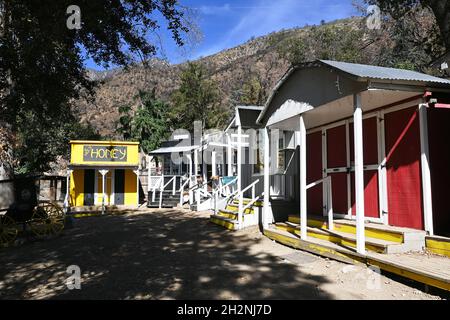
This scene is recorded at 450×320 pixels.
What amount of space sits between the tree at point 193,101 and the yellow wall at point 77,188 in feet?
42.7

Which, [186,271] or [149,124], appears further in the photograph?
[149,124]

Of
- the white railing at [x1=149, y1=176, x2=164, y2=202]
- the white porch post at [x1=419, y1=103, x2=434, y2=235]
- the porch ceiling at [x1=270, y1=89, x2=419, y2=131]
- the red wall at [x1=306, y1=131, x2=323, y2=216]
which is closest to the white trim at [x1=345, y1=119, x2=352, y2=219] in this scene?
the porch ceiling at [x1=270, y1=89, x2=419, y2=131]

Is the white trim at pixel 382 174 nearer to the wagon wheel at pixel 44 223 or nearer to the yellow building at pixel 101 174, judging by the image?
the wagon wheel at pixel 44 223

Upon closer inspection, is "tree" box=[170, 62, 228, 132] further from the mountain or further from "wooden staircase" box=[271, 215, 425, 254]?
"wooden staircase" box=[271, 215, 425, 254]

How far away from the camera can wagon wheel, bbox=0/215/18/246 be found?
33.8ft

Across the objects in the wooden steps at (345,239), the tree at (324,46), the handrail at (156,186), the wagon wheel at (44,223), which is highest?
the tree at (324,46)

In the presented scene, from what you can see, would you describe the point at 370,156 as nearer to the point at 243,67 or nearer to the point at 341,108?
the point at 341,108

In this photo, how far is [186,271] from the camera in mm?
6453

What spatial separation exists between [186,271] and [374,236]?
3.29 m

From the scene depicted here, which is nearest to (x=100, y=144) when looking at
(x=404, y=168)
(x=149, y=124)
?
(x=149, y=124)

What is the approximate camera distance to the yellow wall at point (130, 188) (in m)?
21.9

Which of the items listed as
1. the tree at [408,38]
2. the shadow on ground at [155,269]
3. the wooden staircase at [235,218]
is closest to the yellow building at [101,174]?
the wooden staircase at [235,218]
